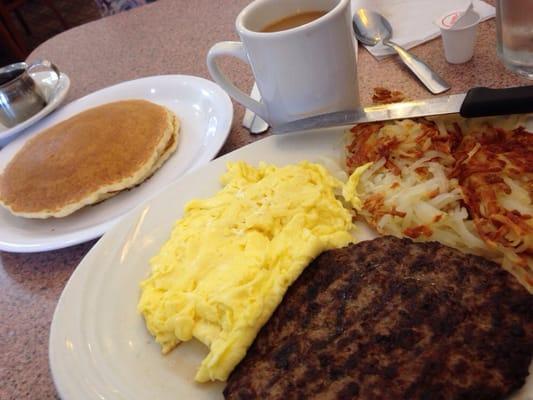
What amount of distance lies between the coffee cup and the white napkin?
59.5 inches

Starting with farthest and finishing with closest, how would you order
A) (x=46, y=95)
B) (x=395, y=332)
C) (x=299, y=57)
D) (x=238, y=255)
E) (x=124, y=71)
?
(x=124, y=71), (x=46, y=95), (x=299, y=57), (x=238, y=255), (x=395, y=332)

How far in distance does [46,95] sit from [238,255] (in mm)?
1755

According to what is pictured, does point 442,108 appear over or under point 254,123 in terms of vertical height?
over

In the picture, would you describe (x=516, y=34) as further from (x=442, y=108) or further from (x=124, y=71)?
(x=124, y=71)

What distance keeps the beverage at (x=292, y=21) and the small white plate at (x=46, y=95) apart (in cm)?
127

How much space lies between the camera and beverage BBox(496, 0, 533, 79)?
129 cm

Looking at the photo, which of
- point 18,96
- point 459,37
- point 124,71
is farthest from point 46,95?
point 459,37

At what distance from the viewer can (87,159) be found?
1596mm

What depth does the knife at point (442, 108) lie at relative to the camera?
38.2 inches

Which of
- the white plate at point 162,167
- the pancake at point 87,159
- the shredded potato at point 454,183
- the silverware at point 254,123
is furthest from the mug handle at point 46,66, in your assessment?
the shredded potato at point 454,183

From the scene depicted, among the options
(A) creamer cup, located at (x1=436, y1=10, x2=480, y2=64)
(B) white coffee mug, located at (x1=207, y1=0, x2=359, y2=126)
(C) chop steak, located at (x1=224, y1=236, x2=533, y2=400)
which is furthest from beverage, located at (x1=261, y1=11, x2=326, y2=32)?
(C) chop steak, located at (x1=224, y1=236, x2=533, y2=400)

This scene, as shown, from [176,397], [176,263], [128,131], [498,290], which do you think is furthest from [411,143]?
[128,131]

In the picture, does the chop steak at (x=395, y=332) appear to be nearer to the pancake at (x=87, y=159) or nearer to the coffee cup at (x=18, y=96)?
the pancake at (x=87, y=159)

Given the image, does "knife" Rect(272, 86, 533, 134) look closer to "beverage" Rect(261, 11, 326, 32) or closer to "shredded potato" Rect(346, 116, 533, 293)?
"shredded potato" Rect(346, 116, 533, 293)
